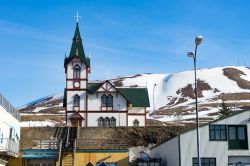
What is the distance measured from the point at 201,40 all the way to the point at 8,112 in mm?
23154

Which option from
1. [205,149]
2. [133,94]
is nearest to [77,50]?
[133,94]

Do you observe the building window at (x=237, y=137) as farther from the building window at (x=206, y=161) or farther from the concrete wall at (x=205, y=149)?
the building window at (x=206, y=161)

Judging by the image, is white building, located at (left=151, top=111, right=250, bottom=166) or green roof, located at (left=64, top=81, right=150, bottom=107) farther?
green roof, located at (left=64, top=81, right=150, bottom=107)

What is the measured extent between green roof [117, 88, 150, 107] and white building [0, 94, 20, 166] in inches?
954

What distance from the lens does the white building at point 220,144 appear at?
3212 cm

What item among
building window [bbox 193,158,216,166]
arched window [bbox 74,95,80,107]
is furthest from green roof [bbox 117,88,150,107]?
building window [bbox 193,158,216,166]

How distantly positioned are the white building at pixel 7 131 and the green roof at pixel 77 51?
65.9 feet

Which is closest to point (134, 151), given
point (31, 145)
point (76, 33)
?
point (31, 145)

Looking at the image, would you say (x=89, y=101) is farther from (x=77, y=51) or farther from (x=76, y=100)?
(x=77, y=51)

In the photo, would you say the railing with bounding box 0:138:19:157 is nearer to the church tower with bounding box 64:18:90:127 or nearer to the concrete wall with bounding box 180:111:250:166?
the concrete wall with bounding box 180:111:250:166

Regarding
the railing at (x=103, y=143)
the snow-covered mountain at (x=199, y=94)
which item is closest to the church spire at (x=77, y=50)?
the railing at (x=103, y=143)

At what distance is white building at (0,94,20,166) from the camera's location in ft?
113

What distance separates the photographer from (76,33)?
66.4 m

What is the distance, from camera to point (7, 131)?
3903 centimetres
